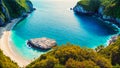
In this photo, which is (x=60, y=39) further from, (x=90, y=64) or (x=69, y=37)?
(x=90, y=64)

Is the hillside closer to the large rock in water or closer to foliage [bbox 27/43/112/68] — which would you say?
foliage [bbox 27/43/112/68]

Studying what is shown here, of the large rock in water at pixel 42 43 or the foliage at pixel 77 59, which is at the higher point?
the foliage at pixel 77 59

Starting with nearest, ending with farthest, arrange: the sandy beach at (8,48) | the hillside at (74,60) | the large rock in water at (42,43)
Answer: the hillside at (74,60), the sandy beach at (8,48), the large rock in water at (42,43)

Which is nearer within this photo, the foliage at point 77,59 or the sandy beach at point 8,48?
the foliage at point 77,59

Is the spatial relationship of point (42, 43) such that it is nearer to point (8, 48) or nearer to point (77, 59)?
point (8, 48)

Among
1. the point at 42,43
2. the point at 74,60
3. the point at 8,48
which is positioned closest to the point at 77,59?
the point at 74,60

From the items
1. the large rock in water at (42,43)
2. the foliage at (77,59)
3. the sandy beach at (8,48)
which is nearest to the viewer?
the foliage at (77,59)

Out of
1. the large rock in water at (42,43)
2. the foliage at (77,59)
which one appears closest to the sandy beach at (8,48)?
the large rock in water at (42,43)

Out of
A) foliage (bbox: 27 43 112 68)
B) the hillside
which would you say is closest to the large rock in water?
the hillside

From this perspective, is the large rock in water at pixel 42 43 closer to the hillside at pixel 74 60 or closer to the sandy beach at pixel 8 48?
the sandy beach at pixel 8 48
